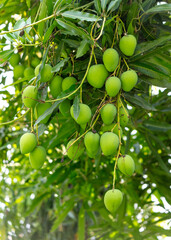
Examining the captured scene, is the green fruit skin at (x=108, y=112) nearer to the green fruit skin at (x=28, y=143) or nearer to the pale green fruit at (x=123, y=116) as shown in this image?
the pale green fruit at (x=123, y=116)

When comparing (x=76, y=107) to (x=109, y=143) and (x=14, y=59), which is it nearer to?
(x=109, y=143)

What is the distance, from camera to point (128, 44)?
73 centimetres

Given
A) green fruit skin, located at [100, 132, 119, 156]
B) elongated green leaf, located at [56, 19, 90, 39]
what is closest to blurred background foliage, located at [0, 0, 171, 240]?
elongated green leaf, located at [56, 19, 90, 39]

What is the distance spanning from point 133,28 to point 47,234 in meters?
1.75

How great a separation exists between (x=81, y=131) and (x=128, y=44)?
0.23 metres

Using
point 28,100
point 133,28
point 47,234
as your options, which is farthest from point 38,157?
point 47,234

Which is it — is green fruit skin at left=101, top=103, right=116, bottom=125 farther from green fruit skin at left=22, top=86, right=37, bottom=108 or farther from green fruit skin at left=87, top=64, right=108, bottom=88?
green fruit skin at left=22, top=86, right=37, bottom=108

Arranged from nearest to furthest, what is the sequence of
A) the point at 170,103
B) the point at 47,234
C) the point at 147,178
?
the point at 170,103 < the point at 147,178 < the point at 47,234

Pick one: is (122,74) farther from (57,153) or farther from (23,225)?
(23,225)

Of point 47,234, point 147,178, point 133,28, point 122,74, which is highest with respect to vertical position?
point 133,28

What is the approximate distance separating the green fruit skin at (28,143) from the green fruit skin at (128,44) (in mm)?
273

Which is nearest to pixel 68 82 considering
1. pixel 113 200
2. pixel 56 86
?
pixel 56 86

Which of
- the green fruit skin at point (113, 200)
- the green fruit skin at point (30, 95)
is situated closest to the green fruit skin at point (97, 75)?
the green fruit skin at point (30, 95)

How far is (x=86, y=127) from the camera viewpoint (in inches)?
30.6
